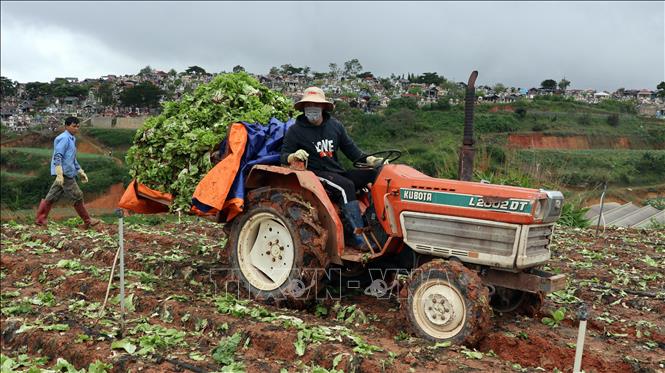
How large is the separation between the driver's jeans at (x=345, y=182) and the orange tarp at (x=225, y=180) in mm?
794

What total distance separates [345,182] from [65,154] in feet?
18.6

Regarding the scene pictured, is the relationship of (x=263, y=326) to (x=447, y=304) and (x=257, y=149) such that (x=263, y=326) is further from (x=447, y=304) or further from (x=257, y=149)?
(x=257, y=149)

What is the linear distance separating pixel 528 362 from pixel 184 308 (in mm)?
3030

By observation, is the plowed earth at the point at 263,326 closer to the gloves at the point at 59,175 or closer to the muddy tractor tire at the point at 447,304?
the muddy tractor tire at the point at 447,304

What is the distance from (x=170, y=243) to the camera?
9125mm

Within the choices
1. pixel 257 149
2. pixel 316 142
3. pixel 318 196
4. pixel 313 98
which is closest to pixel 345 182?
pixel 318 196

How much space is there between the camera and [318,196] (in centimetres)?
581

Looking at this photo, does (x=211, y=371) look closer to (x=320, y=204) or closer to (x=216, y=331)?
(x=216, y=331)

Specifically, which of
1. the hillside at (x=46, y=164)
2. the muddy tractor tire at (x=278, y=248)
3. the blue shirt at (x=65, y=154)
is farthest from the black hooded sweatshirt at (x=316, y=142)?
the hillside at (x=46, y=164)

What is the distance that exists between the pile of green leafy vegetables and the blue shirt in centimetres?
313

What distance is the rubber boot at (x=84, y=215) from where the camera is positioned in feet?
33.0

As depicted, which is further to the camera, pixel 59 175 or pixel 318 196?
pixel 59 175

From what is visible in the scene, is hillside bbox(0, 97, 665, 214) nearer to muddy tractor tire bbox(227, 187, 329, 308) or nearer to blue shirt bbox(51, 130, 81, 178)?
blue shirt bbox(51, 130, 81, 178)

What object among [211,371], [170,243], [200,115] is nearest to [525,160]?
[170,243]
